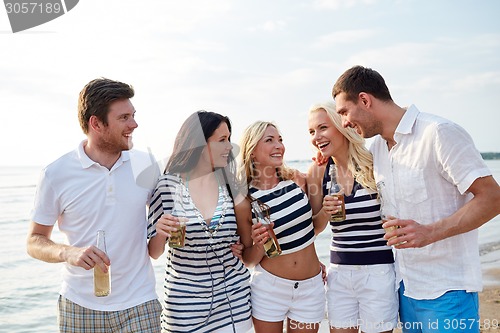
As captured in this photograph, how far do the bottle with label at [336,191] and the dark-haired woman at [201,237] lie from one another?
85 cm

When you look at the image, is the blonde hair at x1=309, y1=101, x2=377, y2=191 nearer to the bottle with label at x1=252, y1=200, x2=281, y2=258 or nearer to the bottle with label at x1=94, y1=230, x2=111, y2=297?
the bottle with label at x1=252, y1=200, x2=281, y2=258

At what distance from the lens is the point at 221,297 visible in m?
4.10

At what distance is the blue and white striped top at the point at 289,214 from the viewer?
454cm

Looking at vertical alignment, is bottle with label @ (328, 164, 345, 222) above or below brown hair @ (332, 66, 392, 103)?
below

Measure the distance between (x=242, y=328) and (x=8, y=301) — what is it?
7691 millimetres

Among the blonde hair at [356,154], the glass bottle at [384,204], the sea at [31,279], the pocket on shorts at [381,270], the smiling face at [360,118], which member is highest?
the smiling face at [360,118]

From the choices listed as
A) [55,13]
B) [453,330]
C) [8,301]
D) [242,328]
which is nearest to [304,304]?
[242,328]

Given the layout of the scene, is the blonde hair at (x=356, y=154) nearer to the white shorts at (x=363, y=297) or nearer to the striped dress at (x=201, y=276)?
the white shorts at (x=363, y=297)

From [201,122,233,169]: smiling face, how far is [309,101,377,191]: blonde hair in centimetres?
94

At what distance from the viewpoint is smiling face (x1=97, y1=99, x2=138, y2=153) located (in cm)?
405

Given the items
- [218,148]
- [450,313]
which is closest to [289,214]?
[218,148]

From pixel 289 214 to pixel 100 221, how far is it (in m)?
1.64

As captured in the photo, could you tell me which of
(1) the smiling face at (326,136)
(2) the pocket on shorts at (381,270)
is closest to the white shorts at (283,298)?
(2) the pocket on shorts at (381,270)

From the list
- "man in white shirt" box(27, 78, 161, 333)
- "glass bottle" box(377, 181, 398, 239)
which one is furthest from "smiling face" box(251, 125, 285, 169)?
"man in white shirt" box(27, 78, 161, 333)
